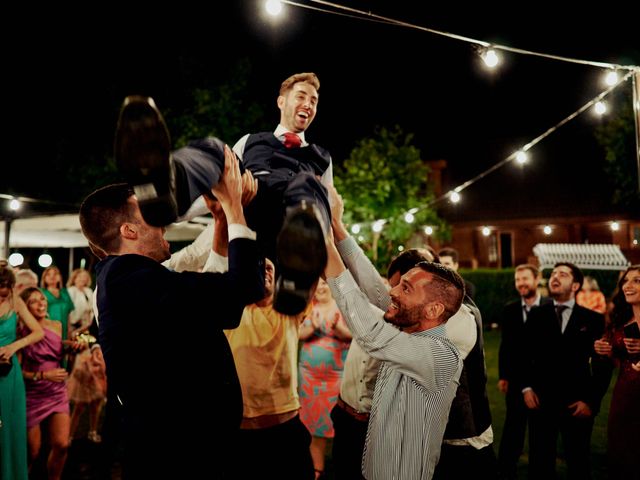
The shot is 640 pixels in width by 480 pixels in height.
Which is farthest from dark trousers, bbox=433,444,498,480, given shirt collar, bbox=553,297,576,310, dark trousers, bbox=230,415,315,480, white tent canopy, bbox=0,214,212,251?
white tent canopy, bbox=0,214,212,251

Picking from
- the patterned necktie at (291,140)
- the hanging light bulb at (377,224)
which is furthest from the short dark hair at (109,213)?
Result: the hanging light bulb at (377,224)

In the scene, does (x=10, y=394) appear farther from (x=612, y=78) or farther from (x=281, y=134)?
(x=612, y=78)

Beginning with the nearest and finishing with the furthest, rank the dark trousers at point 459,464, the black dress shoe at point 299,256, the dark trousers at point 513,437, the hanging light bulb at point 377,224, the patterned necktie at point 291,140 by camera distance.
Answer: the black dress shoe at point 299,256 < the patterned necktie at point 291,140 < the dark trousers at point 459,464 < the dark trousers at point 513,437 < the hanging light bulb at point 377,224

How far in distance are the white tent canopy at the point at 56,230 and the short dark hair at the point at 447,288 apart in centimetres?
577

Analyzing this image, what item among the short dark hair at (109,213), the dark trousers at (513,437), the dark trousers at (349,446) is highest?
the short dark hair at (109,213)

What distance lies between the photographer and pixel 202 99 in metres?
19.1

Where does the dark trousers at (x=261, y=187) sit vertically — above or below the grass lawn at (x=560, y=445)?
above

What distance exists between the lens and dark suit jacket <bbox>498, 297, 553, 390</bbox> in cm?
512

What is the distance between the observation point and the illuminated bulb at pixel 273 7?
408 centimetres

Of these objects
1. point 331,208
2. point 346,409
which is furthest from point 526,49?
point 346,409

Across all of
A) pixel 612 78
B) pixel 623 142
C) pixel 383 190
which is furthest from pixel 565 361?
pixel 623 142

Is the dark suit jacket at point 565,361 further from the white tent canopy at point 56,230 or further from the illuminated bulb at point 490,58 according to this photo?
the white tent canopy at point 56,230

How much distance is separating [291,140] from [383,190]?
51.0 ft

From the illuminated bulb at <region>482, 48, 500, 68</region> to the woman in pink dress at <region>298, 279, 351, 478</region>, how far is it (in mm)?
2590
